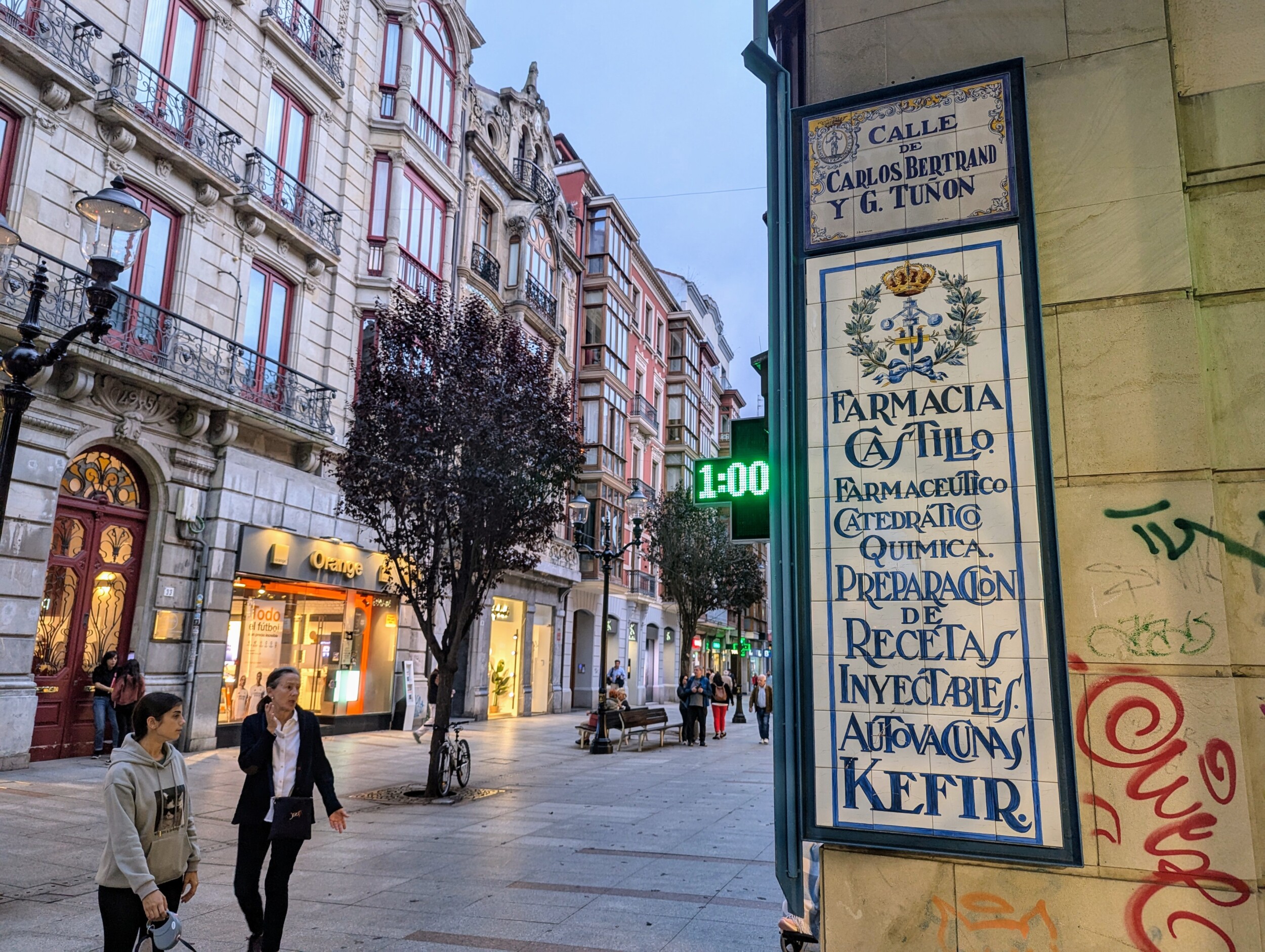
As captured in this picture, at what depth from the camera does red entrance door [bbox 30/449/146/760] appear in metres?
13.6

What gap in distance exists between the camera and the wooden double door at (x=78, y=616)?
13602 mm

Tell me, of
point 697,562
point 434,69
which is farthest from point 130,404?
Result: point 697,562

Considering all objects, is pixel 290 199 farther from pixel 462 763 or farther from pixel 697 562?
pixel 697 562

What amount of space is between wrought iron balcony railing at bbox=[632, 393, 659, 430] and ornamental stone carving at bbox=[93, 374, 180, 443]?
2592cm

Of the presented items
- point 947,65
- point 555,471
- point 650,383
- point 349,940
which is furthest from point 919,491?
point 650,383

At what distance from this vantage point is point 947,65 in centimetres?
484

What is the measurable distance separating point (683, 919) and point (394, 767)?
976 centimetres

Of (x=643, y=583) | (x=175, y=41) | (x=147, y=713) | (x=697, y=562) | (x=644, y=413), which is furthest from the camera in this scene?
(x=644, y=413)

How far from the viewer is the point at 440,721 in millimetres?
12594

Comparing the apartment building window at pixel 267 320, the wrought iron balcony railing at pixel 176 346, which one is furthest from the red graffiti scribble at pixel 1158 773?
the apartment building window at pixel 267 320

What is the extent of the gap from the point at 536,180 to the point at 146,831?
1088 inches

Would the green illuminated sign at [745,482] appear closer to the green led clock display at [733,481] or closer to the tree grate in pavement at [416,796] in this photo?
the green led clock display at [733,481]

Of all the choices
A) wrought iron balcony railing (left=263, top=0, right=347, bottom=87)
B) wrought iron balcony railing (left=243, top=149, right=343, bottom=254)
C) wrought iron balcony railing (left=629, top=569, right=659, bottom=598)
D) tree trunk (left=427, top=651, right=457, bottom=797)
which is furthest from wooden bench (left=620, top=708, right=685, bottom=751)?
wrought iron balcony railing (left=629, top=569, right=659, bottom=598)

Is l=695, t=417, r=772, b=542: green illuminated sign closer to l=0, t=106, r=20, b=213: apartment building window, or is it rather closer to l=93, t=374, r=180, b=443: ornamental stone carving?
l=93, t=374, r=180, b=443: ornamental stone carving
